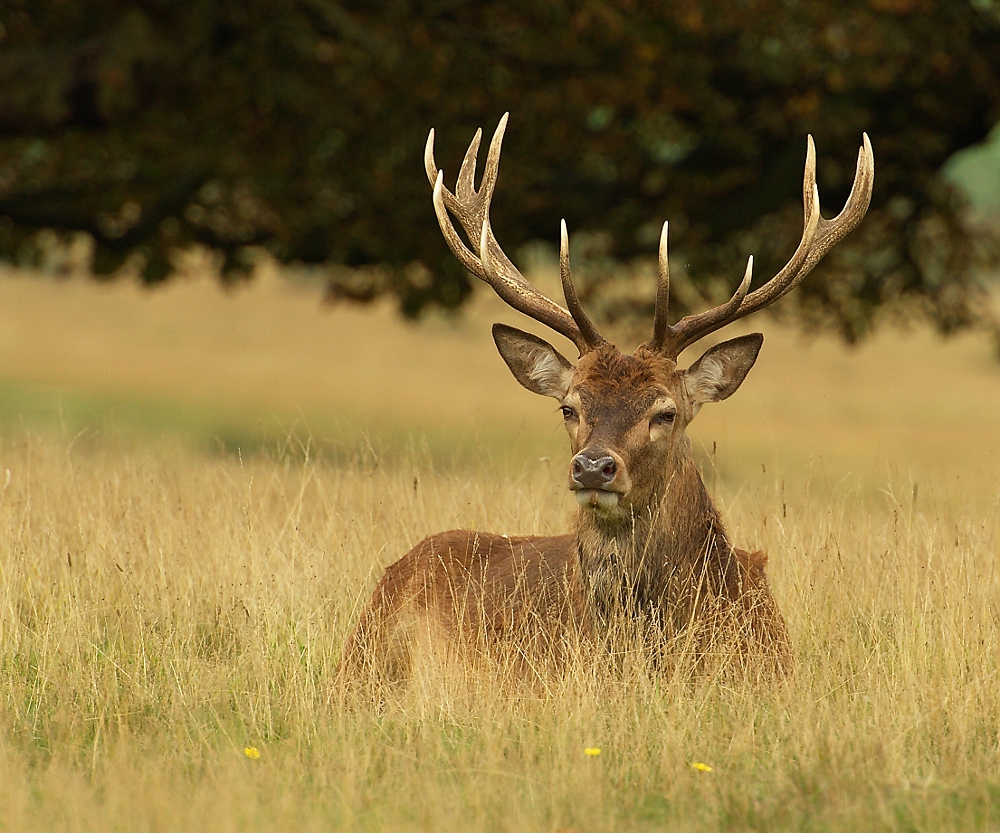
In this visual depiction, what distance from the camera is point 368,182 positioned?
44.3 feet

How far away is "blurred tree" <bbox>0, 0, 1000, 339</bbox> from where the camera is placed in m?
12.3

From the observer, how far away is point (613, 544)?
18.2 ft

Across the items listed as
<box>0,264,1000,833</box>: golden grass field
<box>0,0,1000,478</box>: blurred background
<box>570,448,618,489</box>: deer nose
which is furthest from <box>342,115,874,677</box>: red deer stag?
<box>0,0,1000,478</box>: blurred background

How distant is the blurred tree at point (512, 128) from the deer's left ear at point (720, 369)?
6696mm

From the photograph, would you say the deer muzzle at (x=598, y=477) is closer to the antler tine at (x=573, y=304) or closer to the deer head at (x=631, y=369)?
the deer head at (x=631, y=369)

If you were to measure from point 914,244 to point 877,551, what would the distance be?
8805 mm

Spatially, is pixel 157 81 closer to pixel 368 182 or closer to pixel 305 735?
pixel 368 182

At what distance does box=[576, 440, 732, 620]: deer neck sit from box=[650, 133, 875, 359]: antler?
502 millimetres

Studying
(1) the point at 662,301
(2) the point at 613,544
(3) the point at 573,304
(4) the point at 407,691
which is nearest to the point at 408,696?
(4) the point at 407,691

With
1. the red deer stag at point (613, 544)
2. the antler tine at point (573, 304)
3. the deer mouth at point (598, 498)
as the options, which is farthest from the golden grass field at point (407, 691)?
the antler tine at point (573, 304)

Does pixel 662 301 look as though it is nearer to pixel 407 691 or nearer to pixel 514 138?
pixel 407 691

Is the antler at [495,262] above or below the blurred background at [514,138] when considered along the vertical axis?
below

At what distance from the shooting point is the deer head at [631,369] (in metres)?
5.35

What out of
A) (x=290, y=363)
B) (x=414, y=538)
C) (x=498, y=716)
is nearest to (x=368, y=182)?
(x=414, y=538)
